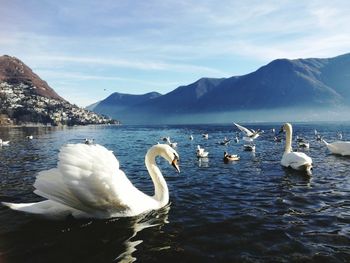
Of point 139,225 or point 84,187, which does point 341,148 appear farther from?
point 84,187

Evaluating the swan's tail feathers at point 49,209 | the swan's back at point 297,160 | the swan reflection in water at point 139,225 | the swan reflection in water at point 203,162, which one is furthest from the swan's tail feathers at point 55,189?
the swan reflection in water at point 203,162

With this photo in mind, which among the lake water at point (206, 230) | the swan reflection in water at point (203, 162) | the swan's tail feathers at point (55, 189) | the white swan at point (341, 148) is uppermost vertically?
the swan's tail feathers at point (55, 189)

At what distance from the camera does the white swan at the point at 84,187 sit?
1025cm

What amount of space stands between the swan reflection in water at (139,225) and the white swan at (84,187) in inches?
19.5

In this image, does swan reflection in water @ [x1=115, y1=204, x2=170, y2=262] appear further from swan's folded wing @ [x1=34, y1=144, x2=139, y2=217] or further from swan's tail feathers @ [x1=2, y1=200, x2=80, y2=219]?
swan's tail feathers @ [x1=2, y1=200, x2=80, y2=219]

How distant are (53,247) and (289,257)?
19.2 feet

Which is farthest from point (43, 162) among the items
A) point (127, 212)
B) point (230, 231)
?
point (230, 231)

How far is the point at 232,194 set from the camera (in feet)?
53.3

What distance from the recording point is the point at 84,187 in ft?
33.6

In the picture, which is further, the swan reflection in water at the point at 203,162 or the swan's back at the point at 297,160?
the swan reflection in water at the point at 203,162

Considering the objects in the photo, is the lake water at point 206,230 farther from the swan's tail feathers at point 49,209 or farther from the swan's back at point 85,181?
the swan's back at point 85,181

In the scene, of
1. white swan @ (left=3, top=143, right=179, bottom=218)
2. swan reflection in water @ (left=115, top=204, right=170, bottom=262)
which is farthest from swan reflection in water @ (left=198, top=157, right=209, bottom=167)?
white swan @ (left=3, top=143, right=179, bottom=218)

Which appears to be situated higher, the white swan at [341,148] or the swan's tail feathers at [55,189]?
the swan's tail feathers at [55,189]

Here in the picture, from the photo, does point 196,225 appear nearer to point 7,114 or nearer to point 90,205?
point 90,205
